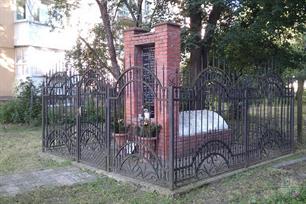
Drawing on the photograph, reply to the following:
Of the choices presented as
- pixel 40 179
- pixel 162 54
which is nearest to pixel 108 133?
pixel 40 179

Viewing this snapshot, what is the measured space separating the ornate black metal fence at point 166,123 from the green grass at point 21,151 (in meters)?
0.54

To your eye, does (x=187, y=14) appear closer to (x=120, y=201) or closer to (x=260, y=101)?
(x=260, y=101)

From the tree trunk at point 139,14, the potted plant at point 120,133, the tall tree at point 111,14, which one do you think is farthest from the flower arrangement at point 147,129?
the tree trunk at point 139,14

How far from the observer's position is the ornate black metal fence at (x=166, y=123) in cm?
663

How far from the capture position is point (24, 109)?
15062mm

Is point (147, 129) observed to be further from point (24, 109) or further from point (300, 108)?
point (24, 109)

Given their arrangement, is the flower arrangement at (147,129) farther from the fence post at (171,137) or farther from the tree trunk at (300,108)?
the tree trunk at (300,108)

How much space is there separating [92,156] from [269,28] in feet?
Answer: 18.8

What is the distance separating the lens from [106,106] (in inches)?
293

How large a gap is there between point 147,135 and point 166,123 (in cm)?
59

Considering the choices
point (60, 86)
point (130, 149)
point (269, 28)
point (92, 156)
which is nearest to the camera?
point (130, 149)

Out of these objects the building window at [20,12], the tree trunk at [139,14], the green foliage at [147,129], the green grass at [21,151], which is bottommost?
the green grass at [21,151]

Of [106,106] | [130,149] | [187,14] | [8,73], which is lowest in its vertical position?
[130,149]

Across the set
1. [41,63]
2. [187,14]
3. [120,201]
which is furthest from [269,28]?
[41,63]
